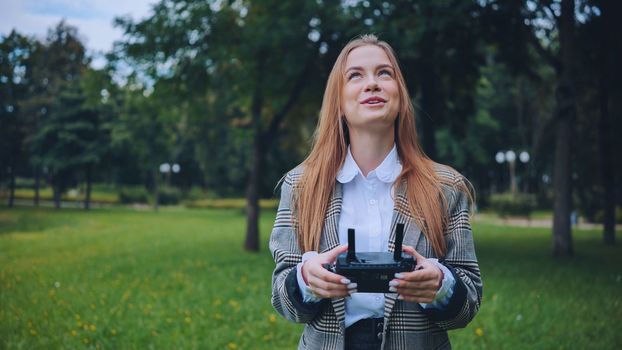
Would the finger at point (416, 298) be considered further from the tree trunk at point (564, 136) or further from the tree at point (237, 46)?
the tree trunk at point (564, 136)

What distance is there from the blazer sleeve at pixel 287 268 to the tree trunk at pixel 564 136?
482 inches

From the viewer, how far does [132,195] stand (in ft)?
164

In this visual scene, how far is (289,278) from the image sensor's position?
186 centimetres

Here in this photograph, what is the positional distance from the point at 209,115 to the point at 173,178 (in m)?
46.2

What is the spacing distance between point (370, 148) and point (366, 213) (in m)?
0.27

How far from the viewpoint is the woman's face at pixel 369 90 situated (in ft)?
6.62

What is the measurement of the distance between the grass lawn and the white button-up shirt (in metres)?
4.00

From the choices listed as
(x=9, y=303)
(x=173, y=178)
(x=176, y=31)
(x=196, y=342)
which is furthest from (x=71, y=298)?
(x=173, y=178)

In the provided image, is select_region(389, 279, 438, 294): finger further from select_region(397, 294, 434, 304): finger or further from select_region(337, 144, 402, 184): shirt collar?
select_region(337, 144, 402, 184): shirt collar

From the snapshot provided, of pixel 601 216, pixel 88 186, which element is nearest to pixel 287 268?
pixel 601 216

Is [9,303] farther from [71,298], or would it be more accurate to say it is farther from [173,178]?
[173,178]

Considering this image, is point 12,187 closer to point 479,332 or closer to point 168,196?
point 479,332

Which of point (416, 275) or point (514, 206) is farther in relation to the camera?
point (514, 206)

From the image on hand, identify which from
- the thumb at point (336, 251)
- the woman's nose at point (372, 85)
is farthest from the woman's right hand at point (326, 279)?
the woman's nose at point (372, 85)
